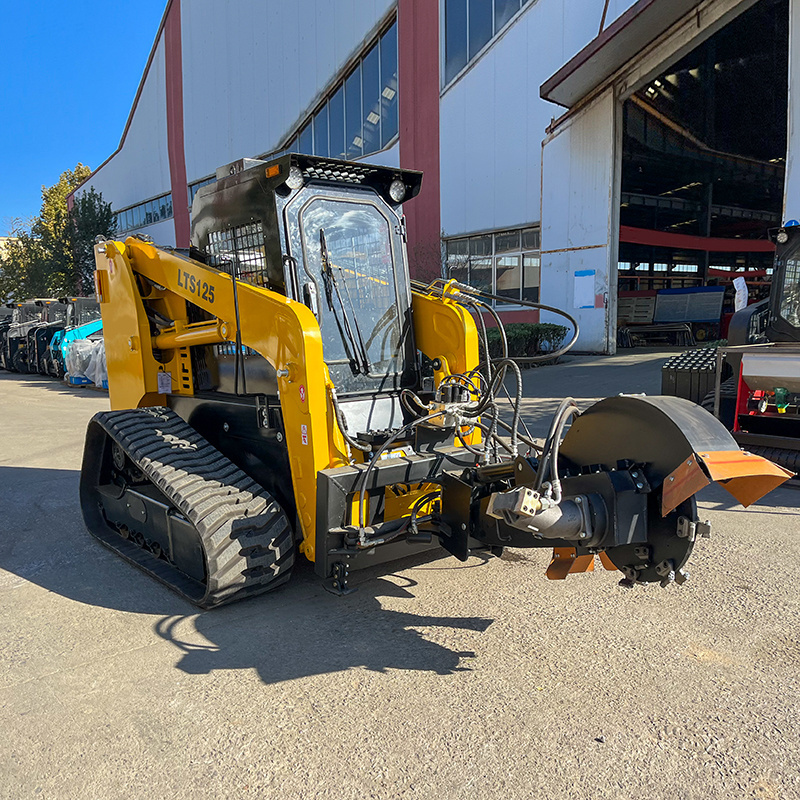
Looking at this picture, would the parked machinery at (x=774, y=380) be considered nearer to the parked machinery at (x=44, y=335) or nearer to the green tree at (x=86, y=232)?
the parked machinery at (x=44, y=335)

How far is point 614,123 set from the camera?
51.5 feet

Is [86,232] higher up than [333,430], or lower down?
higher up

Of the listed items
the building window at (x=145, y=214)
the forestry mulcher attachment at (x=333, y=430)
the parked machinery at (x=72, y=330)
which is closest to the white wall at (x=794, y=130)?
the forestry mulcher attachment at (x=333, y=430)

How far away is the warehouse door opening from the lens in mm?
21062

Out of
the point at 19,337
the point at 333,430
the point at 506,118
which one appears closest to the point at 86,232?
the point at 19,337

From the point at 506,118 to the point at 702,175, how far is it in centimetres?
1651

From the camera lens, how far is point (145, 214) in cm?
3575

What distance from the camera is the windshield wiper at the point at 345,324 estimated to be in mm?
4051

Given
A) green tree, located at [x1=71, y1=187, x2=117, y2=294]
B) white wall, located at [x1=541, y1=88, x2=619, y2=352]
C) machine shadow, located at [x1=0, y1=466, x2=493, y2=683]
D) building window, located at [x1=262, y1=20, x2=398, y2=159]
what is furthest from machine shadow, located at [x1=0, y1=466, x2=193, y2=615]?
green tree, located at [x1=71, y1=187, x2=117, y2=294]

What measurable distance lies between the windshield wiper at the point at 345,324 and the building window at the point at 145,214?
3225cm

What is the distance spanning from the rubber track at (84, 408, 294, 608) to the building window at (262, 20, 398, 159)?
62.1ft

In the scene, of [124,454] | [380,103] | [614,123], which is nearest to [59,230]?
[380,103]

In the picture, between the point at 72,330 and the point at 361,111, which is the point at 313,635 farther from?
the point at 361,111

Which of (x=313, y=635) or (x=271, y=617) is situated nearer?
(x=313, y=635)
